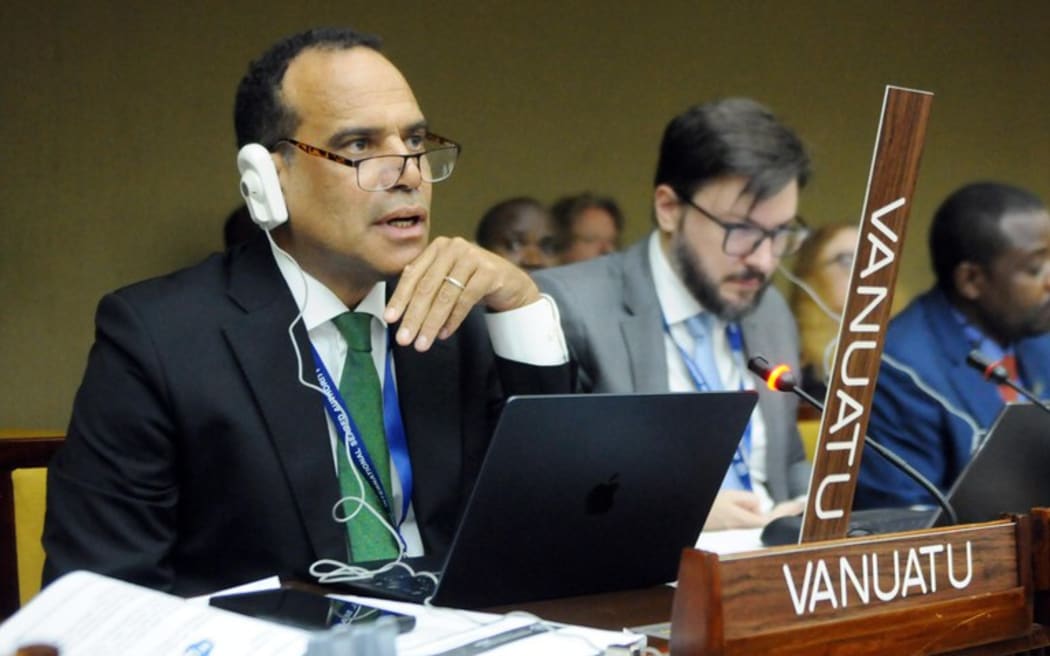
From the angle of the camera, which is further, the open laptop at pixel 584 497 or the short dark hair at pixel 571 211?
the short dark hair at pixel 571 211

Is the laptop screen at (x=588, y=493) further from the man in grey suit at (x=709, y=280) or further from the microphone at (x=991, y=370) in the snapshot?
the man in grey suit at (x=709, y=280)

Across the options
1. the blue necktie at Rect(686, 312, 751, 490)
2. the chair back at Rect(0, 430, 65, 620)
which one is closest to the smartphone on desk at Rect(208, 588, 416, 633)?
the chair back at Rect(0, 430, 65, 620)

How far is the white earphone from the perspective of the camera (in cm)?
181

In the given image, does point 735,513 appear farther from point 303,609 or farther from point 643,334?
point 303,609

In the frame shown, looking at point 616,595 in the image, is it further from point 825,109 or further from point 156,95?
point 825,109

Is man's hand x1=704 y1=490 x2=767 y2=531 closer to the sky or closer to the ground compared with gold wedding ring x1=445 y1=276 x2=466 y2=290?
closer to the ground

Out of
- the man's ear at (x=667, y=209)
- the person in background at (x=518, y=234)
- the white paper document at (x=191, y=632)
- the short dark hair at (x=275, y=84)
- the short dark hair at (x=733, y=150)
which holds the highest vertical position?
the short dark hair at (x=275, y=84)

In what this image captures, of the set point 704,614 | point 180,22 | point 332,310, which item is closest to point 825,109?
point 180,22

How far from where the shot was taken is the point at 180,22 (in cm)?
379

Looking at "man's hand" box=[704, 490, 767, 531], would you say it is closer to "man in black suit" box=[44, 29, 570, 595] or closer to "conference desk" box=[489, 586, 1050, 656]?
"man in black suit" box=[44, 29, 570, 595]

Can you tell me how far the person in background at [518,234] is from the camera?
4199mm

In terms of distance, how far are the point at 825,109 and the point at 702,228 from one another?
2505 millimetres

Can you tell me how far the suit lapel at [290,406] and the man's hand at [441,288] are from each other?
0.15 m

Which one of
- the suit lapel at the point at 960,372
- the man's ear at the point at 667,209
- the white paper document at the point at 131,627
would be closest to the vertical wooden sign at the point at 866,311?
the white paper document at the point at 131,627
